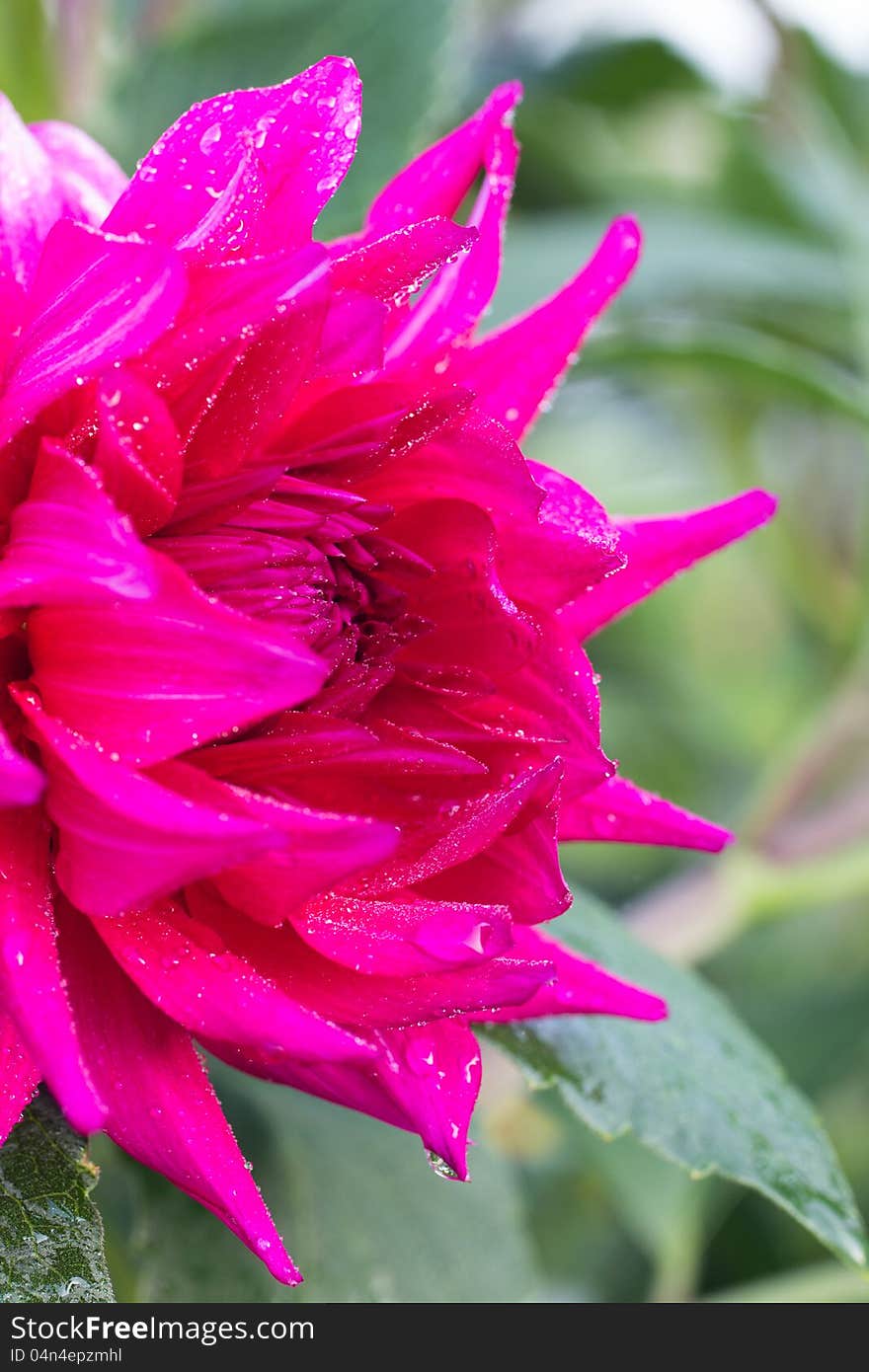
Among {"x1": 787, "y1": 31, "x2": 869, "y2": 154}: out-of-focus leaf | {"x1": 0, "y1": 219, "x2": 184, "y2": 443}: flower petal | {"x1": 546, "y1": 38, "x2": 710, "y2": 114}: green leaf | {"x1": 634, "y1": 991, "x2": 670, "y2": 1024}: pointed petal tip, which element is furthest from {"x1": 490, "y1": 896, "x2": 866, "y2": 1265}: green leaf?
{"x1": 787, "y1": 31, "x2": 869, "y2": 154}: out-of-focus leaf

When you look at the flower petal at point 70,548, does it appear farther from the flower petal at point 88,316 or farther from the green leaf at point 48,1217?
the green leaf at point 48,1217

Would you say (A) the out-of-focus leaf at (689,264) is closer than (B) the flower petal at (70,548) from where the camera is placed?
No

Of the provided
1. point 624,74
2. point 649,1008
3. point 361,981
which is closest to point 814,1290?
point 649,1008

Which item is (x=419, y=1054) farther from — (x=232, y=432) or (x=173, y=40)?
(x=173, y=40)

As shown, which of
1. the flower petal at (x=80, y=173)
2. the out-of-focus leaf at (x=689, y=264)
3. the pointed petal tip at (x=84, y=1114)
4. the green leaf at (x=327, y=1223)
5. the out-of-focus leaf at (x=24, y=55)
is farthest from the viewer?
the out-of-focus leaf at (x=689, y=264)

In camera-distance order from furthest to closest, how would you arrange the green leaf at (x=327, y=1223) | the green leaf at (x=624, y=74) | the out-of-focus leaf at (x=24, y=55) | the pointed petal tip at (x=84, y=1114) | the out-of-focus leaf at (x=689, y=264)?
1. the green leaf at (x=624, y=74)
2. the out-of-focus leaf at (x=689, y=264)
3. the out-of-focus leaf at (x=24, y=55)
4. the green leaf at (x=327, y=1223)
5. the pointed petal tip at (x=84, y=1114)

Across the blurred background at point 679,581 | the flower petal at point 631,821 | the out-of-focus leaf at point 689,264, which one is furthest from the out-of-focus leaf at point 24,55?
the flower petal at point 631,821
